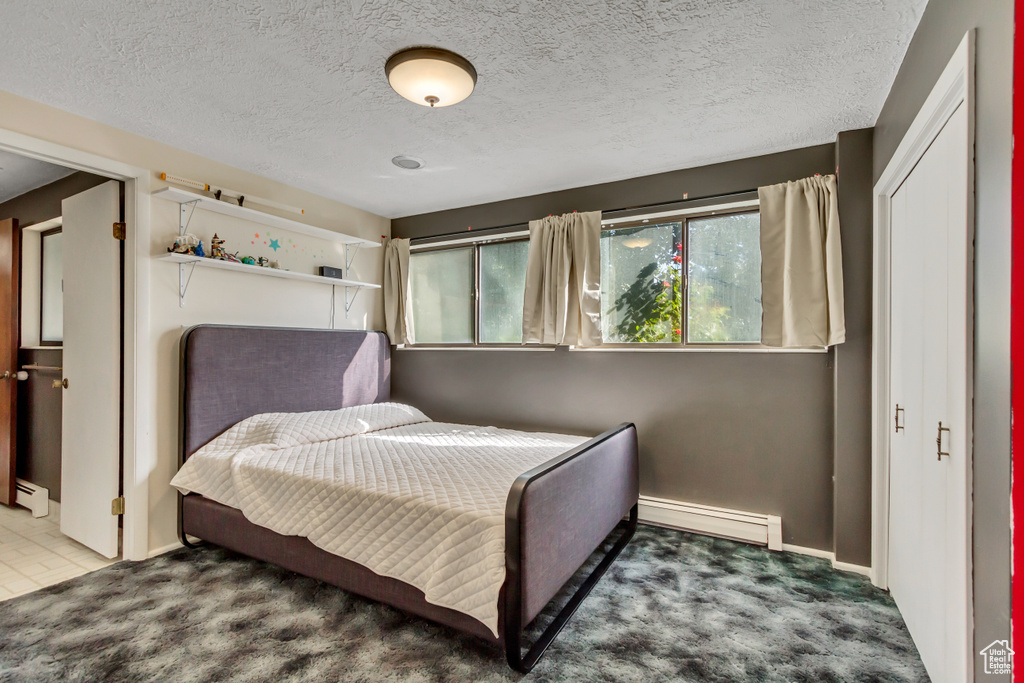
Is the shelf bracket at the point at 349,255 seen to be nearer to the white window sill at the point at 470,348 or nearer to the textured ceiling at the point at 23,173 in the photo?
the white window sill at the point at 470,348

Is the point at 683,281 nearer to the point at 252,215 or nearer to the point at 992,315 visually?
the point at 992,315

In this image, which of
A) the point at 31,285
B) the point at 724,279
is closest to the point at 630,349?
the point at 724,279

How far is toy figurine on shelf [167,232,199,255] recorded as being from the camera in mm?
2701

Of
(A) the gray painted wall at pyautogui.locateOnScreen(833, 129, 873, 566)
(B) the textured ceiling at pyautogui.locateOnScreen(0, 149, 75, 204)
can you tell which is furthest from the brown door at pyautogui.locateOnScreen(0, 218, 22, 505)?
(A) the gray painted wall at pyautogui.locateOnScreen(833, 129, 873, 566)

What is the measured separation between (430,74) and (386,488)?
1.75 m

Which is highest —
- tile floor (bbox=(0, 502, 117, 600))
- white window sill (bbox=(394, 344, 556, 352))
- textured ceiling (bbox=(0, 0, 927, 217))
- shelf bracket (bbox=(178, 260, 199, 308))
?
textured ceiling (bbox=(0, 0, 927, 217))

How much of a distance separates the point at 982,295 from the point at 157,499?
3.68 m

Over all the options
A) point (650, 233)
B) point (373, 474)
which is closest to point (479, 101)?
point (650, 233)

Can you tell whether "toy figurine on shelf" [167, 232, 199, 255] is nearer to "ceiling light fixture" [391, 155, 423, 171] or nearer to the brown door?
"ceiling light fixture" [391, 155, 423, 171]

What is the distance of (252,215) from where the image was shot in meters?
3.13

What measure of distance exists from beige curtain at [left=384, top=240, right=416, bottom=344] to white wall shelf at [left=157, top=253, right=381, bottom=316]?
0.21m

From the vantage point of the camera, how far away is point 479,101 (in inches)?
89.4

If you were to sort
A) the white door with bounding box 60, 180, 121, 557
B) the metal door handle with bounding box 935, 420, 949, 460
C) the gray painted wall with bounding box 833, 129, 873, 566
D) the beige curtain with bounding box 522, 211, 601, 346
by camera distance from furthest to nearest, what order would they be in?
the beige curtain with bounding box 522, 211, 601, 346 < the white door with bounding box 60, 180, 121, 557 < the gray painted wall with bounding box 833, 129, 873, 566 < the metal door handle with bounding box 935, 420, 949, 460

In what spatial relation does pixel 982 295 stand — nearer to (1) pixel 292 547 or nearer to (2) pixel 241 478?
(1) pixel 292 547
